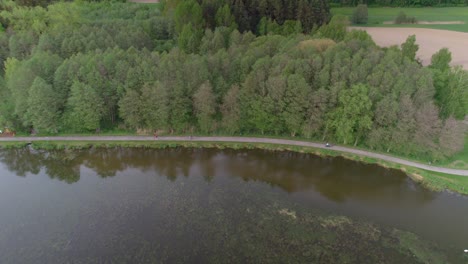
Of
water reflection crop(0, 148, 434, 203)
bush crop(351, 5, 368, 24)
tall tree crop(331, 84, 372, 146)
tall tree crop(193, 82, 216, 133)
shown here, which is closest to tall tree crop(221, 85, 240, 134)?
tall tree crop(193, 82, 216, 133)

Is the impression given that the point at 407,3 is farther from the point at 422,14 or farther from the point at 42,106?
the point at 42,106

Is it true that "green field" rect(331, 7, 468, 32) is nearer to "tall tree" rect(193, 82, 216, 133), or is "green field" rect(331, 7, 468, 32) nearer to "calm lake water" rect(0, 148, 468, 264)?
"tall tree" rect(193, 82, 216, 133)

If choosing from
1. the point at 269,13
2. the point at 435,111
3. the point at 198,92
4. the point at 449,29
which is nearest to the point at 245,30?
the point at 269,13

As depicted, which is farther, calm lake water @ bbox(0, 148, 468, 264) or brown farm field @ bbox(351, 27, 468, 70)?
brown farm field @ bbox(351, 27, 468, 70)

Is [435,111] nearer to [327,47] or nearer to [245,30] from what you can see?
[327,47]

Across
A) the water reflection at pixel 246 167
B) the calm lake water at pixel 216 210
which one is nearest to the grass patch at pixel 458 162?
the calm lake water at pixel 216 210

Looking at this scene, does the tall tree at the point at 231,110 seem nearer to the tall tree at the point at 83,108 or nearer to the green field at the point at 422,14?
the tall tree at the point at 83,108
